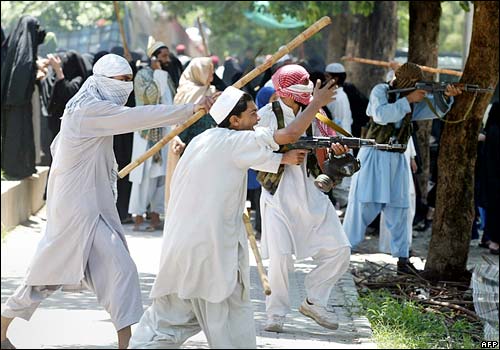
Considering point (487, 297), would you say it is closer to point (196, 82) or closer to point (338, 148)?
point (338, 148)

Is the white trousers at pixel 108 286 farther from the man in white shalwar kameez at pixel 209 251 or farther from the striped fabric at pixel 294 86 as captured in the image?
the striped fabric at pixel 294 86

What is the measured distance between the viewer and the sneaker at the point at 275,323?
912cm

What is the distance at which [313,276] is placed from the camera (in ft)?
30.6

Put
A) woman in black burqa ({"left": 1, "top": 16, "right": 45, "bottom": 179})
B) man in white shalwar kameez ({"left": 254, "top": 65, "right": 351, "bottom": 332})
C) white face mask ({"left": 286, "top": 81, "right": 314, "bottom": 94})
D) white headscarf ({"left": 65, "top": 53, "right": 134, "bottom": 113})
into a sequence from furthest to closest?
woman in black burqa ({"left": 1, "top": 16, "right": 45, "bottom": 179})
white face mask ({"left": 286, "top": 81, "right": 314, "bottom": 94})
man in white shalwar kameez ({"left": 254, "top": 65, "right": 351, "bottom": 332})
white headscarf ({"left": 65, "top": 53, "right": 134, "bottom": 113})

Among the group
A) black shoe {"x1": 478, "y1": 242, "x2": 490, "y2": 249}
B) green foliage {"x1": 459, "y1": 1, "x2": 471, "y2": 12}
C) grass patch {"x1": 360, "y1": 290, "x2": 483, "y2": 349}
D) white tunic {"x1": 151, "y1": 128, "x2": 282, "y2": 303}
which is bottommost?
black shoe {"x1": 478, "y1": 242, "x2": 490, "y2": 249}

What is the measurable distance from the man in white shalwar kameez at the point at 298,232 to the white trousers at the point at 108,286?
143 centimetres

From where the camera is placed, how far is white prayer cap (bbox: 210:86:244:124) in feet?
25.2

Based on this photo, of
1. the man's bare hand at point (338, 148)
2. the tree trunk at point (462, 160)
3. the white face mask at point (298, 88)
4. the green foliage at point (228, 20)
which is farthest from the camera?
the green foliage at point (228, 20)

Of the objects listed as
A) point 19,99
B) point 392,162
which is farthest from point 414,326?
point 19,99

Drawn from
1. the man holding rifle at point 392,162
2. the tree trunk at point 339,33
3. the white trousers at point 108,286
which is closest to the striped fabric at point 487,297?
the man holding rifle at point 392,162

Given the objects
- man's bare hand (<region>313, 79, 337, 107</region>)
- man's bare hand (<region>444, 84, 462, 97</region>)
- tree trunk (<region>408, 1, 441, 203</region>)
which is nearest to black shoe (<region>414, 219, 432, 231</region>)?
tree trunk (<region>408, 1, 441, 203</region>)

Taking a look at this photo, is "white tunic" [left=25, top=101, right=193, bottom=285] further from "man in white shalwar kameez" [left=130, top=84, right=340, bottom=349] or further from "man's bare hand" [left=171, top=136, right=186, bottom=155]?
"man's bare hand" [left=171, top=136, right=186, bottom=155]

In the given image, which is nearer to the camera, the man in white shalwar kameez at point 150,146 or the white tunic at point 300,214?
the white tunic at point 300,214

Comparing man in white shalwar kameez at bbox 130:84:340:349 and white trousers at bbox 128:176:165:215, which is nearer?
man in white shalwar kameez at bbox 130:84:340:349
